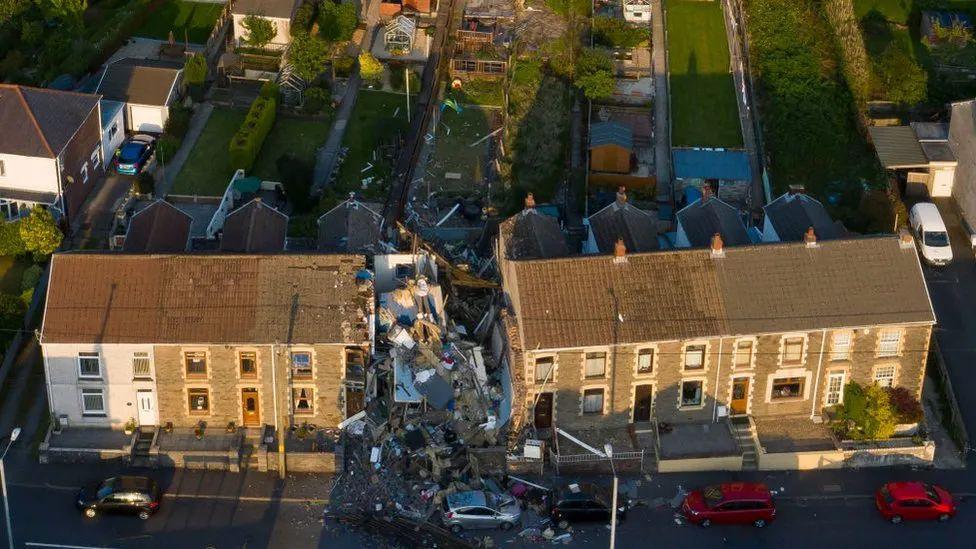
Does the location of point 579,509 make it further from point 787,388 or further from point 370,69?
point 370,69

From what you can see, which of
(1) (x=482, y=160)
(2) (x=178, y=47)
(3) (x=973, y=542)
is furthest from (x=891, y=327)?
(2) (x=178, y=47)

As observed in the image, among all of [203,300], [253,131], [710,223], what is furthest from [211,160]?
[710,223]

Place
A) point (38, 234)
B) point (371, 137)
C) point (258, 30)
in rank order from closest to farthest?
point (38, 234) → point (371, 137) → point (258, 30)

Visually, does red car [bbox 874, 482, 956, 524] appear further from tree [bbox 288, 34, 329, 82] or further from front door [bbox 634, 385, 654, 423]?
tree [bbox 288, 34, 329, 82]

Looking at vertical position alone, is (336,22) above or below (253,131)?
above

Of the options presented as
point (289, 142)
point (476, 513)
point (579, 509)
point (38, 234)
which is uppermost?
point (38, 234)

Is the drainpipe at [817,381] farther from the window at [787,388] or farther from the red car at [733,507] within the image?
the red car at [733,507]

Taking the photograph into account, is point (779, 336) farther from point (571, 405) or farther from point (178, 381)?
point (178, 381)

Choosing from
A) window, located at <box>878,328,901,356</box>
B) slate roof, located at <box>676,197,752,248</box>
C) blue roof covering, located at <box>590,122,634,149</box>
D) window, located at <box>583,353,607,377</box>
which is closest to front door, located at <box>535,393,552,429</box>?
window, located at <box>583,353,607,377</box>
